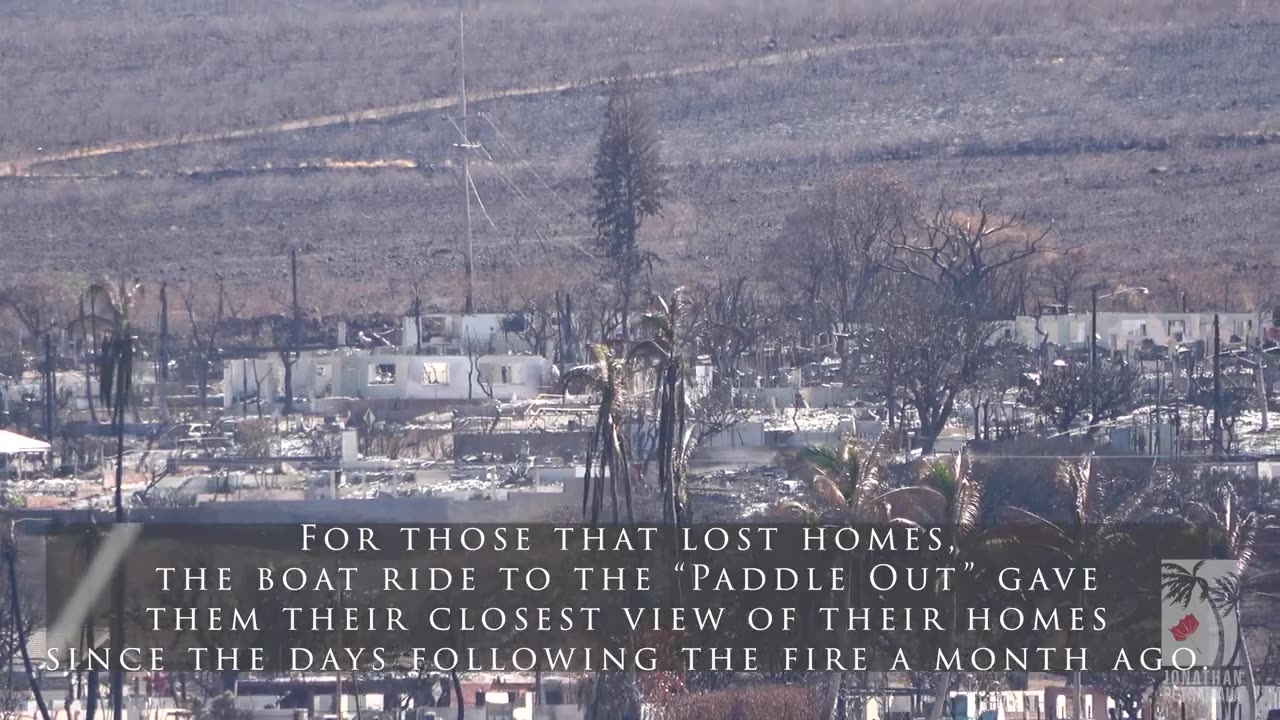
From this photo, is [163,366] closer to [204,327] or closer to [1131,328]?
[204,327]

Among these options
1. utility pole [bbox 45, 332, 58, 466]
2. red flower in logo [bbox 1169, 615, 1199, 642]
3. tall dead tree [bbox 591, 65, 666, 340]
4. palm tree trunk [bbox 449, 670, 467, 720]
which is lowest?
palm tree trunk [bbox 449, 670, 467, 720]

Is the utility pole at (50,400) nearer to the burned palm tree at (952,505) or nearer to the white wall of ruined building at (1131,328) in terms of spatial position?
the burned palm tree at (952,505)

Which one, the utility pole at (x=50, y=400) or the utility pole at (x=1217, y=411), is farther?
the utility pole at (x=50, y=400)

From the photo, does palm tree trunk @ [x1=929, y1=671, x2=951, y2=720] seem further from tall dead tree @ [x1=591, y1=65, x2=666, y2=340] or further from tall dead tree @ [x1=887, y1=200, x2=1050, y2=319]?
tall dead tree @ [x1=591, y1=65, x2=666, y2=340]

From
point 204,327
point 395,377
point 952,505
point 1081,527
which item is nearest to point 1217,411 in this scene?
point 952,505

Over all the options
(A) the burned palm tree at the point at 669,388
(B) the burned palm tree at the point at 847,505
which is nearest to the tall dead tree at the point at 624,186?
(A) the burned palm tree at the point at 669,388

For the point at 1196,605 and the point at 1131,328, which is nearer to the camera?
the point at 1196,605

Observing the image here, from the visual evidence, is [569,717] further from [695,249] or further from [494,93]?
[494,93]

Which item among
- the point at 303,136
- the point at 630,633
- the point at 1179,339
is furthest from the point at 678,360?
the point at 303,136

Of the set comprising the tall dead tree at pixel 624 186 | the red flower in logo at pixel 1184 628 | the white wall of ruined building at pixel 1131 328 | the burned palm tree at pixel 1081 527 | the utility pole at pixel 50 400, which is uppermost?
the tall dead tree at pixel 624 186

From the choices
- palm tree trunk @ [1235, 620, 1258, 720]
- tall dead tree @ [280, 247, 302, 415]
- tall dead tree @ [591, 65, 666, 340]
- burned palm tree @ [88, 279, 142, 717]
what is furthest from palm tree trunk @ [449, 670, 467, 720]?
tall dead tree @ [591, 65, 666, 340]

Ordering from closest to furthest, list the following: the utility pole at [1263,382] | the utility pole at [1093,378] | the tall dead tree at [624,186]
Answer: the utility pole at [1093,378], the utility pole at [1263,382], the tall dead tree at [624,186]
